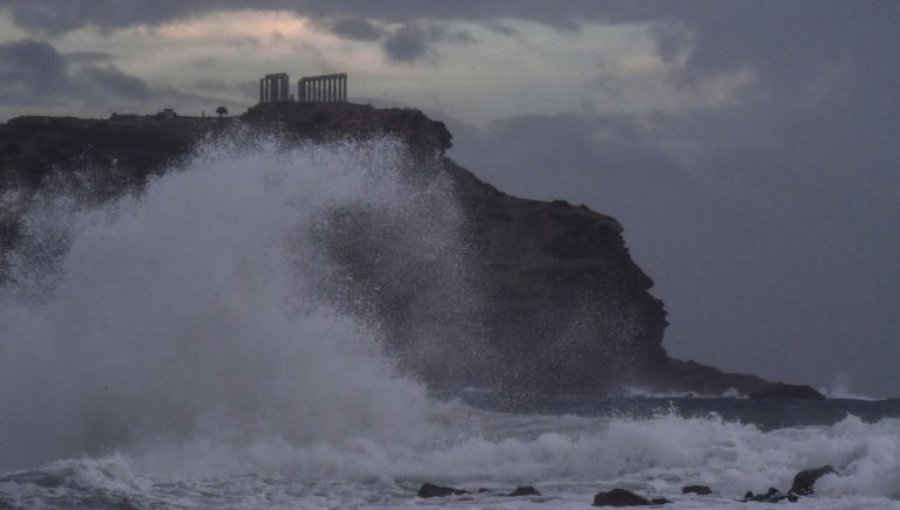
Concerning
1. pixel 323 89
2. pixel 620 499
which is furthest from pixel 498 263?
pixel 620 499

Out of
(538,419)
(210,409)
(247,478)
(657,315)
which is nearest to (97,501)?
(247,478)

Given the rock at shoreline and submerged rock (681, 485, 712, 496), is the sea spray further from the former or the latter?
submerged rock (681, 485, 712, 496)

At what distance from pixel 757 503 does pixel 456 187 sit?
165 ft

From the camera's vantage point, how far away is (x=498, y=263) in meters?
65.1

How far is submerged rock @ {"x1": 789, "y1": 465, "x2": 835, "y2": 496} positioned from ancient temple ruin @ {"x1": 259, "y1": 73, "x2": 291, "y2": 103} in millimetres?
57306

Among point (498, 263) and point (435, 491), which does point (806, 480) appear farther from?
point (498, 263)

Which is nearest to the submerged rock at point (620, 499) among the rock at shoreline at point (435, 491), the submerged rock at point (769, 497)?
the submerged rock at point (769, 497)

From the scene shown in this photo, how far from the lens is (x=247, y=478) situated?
1717 cm

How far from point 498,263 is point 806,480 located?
4764 cm

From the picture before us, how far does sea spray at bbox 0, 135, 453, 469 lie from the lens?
1902cm

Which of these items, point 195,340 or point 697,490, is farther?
point 195,340

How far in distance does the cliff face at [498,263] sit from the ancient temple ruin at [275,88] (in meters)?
2.90

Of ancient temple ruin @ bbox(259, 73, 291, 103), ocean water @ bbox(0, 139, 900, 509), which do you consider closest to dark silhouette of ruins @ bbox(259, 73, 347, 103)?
ancient temple ruin @ bbox(259, 73, 291, 103)

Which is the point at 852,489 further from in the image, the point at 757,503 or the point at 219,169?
the point at 219,169
